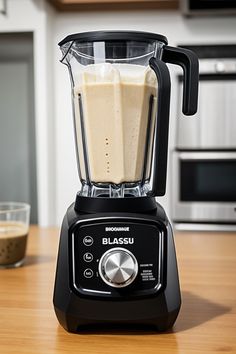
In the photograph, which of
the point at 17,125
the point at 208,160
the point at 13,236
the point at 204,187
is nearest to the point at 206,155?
the point at 208,160

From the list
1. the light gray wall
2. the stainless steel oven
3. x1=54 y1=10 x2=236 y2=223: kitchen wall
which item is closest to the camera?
the stainless steel oven

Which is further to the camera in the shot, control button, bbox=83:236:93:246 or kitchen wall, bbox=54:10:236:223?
kitchen wall, bbox=54:10:236:223

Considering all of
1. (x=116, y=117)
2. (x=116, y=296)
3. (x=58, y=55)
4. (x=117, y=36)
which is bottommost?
(x=116, y=296)

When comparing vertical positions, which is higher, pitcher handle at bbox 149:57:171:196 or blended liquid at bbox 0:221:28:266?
pitcher handle at bbox 149:57:171:196

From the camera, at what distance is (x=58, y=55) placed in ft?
8.53

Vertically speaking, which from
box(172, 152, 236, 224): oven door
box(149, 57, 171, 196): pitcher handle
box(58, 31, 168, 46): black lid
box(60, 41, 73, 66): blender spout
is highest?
box(58, 31, 168, 46): black lid

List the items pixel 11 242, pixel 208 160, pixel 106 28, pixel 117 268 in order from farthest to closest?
1. pixel 106 28
2. pixel 208 160
3. pixel 11 242
4. pixel 117 268

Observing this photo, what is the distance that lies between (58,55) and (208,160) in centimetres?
90

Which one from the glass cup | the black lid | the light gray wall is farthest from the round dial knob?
the light gray wall

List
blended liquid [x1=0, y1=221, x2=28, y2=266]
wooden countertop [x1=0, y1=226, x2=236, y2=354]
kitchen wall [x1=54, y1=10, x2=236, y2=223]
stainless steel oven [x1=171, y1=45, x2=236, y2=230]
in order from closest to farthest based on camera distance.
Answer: wooden countertop [x1=0, y1=226, x2=236, y2=354], blended liquid [x1=0, y1=221, x2=28, y2=266], stainless steel oven [x1=171, y1=45, x2=236, y2=230], kitchen wall [x1=54, y1=10, x2=236, y2=223]

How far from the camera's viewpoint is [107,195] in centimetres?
70

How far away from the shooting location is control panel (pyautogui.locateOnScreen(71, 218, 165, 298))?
64 cm

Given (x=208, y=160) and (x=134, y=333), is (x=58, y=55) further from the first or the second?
(x=134, y=333)

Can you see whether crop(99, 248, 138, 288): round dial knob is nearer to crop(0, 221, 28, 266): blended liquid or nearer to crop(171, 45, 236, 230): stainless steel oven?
crop(0, 221, 28, 266): blended liquid
